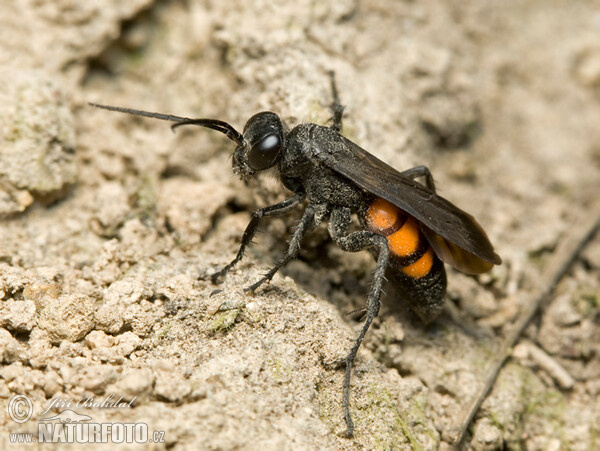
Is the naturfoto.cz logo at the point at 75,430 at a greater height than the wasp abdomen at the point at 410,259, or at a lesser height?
lesser

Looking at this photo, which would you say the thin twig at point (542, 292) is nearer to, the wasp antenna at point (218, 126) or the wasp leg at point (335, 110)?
the wasp leg at point (335, 110)

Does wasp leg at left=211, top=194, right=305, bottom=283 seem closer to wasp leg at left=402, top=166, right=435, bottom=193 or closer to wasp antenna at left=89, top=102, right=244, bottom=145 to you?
wasp antenna at left=89, top=102, right=244, bottom=145

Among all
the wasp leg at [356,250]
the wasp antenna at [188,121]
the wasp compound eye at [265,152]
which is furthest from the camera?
the wasp compound eye at [265,152]

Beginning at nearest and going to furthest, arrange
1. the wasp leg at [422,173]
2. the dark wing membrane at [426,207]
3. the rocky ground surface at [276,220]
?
the rocky ground surface at [276,220] < the dark wing membrane at [426,207] < the wasp leg at [422,173]

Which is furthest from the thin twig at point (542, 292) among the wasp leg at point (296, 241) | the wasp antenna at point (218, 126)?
the wasp antenna at point (218, 126)

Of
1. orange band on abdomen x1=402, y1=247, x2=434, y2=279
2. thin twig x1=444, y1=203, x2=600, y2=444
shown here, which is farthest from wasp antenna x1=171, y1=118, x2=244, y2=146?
thin twig x1=444, y1=203, x2=600, y2=444

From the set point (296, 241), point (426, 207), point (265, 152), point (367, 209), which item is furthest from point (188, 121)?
point (426, 207)

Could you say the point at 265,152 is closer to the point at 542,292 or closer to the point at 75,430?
the point at 75,430
